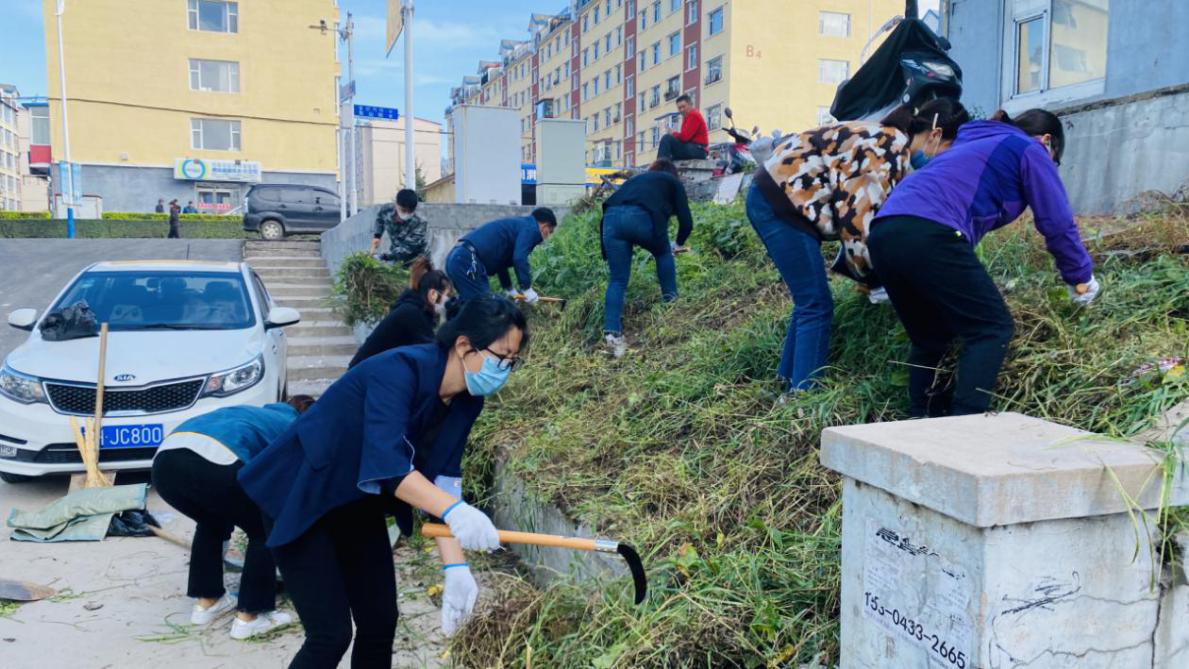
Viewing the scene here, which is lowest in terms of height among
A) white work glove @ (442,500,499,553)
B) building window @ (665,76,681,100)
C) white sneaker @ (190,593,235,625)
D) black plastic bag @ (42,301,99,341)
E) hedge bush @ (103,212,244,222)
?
white sneaker @ (190,593,235,625)

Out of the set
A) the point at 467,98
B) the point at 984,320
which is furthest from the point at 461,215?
the point at 467,98

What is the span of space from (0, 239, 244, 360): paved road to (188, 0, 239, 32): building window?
21087 mm

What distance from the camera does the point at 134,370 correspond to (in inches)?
223

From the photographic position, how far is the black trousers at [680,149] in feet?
38.3

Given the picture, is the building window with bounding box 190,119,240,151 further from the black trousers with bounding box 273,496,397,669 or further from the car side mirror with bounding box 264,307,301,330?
the black trousers with bounding box 273,496,397,669

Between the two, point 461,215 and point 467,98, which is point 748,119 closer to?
point 461,215

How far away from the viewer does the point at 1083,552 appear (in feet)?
6.01

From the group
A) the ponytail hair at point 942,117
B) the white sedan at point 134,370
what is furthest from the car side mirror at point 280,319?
the ponytail hair at point 942,117

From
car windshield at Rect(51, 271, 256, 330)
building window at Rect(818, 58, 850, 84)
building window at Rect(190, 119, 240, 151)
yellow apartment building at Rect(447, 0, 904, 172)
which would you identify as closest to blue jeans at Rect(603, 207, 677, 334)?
car windshield at Rect(51, 271, 256, 330)

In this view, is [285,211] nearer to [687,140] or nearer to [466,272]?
[687,140]

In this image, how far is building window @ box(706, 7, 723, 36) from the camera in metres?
45.1

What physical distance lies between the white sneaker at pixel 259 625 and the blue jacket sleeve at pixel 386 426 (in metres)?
1.76

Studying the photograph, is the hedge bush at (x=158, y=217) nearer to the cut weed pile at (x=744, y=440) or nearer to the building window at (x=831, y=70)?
the cut weed pile at (x=744, y=440)

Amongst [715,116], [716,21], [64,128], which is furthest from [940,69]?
[716,21]
